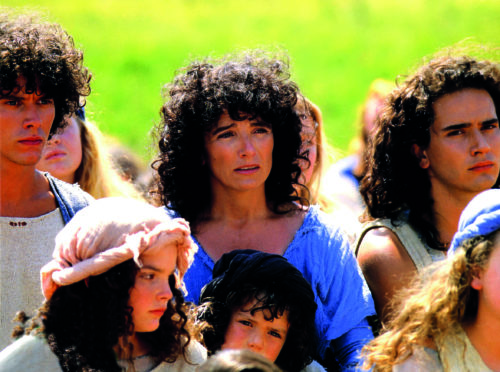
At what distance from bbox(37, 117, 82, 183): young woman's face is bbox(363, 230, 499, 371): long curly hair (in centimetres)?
205

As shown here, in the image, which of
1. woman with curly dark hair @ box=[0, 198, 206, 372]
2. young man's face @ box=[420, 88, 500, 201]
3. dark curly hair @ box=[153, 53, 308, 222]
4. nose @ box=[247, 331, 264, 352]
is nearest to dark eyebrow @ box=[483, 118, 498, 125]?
young man's face @ box=[420, 88, 500, 201]

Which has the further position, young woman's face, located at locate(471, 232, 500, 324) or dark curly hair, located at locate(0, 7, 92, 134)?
dark curly hair, located at locate(0, 7, 92, 134)

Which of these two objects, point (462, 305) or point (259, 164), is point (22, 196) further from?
point (462, 305)

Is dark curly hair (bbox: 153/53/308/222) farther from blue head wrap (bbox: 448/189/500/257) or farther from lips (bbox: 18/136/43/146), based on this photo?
blue head wrap (bbox: 448/189/500/257)

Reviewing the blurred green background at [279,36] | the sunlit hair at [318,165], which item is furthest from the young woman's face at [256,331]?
the blurred green background at [279,36]

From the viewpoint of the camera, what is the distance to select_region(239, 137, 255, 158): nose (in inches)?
149

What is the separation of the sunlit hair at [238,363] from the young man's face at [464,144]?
200cm

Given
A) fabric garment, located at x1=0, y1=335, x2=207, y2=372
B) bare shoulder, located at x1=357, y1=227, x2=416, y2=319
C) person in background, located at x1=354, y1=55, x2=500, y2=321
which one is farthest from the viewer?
person in background, located at x1=354, y1=55, x2=500, y2=321

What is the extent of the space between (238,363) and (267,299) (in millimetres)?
1063

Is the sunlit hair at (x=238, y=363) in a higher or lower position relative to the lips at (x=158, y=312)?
lower

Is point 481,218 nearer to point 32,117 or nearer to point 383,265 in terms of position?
point 383,265

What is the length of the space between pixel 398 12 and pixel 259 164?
45.1ft

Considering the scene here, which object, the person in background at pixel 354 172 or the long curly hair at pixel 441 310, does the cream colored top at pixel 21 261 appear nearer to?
the long curly hair at pixel 441 310

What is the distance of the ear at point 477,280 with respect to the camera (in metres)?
3.13
